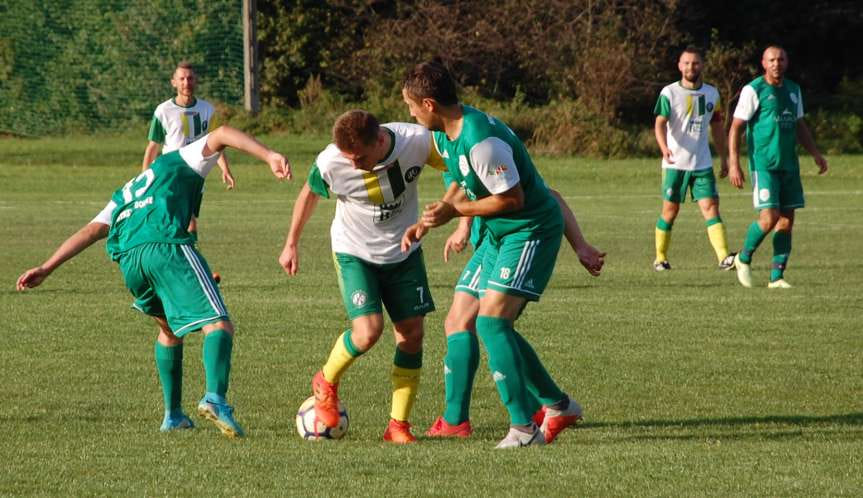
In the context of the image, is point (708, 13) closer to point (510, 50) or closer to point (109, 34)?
point (510, 50)

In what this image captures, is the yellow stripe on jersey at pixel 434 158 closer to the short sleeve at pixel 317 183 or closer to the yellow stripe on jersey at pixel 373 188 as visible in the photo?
the yellow stripe on jersey at pixel 373 188

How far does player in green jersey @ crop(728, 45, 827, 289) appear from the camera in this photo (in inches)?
559

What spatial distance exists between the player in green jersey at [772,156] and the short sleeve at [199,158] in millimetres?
8007

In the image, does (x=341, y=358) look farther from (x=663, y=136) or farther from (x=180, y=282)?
(x=663, y=136)

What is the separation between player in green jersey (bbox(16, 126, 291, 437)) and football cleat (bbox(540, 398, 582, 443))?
4.84 ft

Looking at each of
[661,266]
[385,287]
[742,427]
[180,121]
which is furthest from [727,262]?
[385,287]

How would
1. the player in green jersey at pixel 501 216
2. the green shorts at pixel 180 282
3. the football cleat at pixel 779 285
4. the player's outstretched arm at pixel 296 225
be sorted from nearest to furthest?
the player in green jersey at pixel 501 216 < the green shorts at pixel 180 282 < the player's outstretched arm at pixel 296 225 < the football cleat at pixel 779 285

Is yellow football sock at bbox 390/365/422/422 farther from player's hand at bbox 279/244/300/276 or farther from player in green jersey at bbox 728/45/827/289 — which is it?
player in green jersey at bbox 728/45/827/289

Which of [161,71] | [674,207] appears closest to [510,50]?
[161,71]

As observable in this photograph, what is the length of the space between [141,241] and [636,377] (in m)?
3.37

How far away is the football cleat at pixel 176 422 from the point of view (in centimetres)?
750

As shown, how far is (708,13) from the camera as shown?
49.4 metres

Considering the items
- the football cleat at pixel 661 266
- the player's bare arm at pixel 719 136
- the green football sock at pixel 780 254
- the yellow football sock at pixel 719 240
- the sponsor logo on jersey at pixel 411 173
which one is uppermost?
the sponsor logo on jersey at pixel 411 173

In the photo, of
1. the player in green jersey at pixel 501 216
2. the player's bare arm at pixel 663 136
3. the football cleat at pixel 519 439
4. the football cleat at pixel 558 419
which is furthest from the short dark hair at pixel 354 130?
the player's bare arm at pixel 663 136
